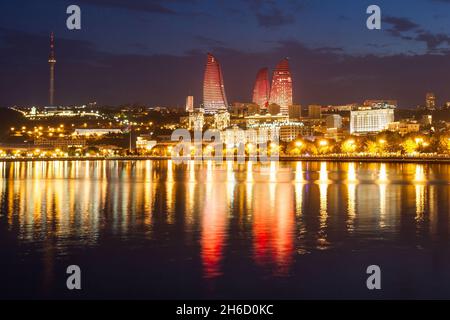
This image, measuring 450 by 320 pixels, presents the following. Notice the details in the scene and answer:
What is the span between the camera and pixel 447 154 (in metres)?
48.8

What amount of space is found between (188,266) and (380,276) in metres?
2.17

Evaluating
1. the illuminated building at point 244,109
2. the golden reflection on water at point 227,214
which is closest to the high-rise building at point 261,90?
the illuminated building at point 244,109

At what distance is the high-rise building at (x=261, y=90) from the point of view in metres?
103

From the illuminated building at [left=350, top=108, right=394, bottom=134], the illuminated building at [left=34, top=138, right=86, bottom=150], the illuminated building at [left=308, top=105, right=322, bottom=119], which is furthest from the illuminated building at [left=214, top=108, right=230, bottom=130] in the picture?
the illuminated building at [left=34, top=138, right=86, bottom=150]

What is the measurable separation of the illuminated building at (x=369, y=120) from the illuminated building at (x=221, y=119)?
15.6 metres

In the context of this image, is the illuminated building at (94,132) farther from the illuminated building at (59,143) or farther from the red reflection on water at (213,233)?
the red reflection on water at (213,233)

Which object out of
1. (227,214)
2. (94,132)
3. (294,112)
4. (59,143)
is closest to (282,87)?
(294,112)

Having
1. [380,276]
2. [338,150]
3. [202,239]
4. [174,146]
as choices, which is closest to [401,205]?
[202,239]

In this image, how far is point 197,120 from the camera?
92438 millimetres

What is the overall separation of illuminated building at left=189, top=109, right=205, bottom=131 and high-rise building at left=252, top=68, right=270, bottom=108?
→ 34.9ft

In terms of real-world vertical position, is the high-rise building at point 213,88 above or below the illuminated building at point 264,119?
above

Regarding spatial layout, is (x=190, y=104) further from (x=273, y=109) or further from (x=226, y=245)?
(x=226, y=245)

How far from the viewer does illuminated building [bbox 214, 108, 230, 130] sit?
297 ft
